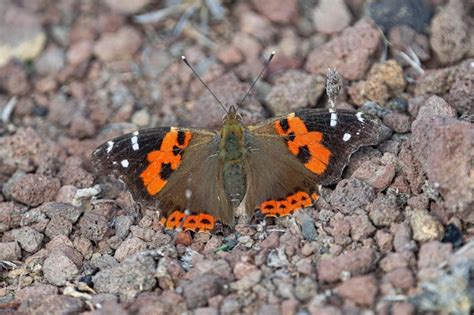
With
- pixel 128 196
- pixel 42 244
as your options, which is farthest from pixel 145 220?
pixel 42 244

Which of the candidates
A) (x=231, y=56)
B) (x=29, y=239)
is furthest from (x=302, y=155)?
(x=29, y=239)

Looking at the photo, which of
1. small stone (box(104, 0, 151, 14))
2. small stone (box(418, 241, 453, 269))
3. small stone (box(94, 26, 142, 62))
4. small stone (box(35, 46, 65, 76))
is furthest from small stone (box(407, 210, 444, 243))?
small stone (box(35, 46, 65, 76))

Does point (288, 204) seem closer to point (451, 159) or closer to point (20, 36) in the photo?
point (451, 159)

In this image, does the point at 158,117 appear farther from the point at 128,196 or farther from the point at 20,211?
the point at 20,211

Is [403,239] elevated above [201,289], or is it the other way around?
[403,239]

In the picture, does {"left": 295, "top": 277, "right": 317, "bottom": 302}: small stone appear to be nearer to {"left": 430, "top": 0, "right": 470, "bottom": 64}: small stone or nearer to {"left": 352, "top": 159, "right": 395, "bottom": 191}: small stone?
{"left": 352, "top": 159, "right": 395, "bottom": 191}: small stone

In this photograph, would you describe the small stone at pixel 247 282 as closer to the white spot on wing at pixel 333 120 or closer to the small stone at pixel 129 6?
the white spot on wing at pixel 333 120

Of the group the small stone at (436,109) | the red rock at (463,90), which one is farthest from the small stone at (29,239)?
the red rock at (463,90)
